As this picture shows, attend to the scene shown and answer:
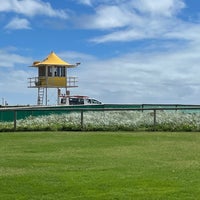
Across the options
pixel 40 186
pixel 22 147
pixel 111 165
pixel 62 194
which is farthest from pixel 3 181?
pixel 22 147

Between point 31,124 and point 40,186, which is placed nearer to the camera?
point 40,186

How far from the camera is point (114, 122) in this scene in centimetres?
2147

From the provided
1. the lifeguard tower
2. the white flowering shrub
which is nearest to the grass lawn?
the white flowering shrub

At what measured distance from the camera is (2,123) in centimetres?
2214

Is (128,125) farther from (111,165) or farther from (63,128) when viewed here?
(111,165)

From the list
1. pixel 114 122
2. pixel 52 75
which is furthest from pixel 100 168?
pixel 52 75

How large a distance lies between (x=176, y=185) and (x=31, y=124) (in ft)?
44.0

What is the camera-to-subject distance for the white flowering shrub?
2094 centimetres

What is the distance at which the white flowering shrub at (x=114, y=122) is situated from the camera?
2094 cm

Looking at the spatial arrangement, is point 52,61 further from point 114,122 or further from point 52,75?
point 114,122

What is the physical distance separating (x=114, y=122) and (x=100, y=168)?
34.7 feet

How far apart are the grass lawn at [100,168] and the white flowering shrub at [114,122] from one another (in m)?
3.27

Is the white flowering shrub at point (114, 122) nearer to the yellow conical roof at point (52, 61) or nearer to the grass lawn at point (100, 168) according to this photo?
the grass lawn at point (100, 168)

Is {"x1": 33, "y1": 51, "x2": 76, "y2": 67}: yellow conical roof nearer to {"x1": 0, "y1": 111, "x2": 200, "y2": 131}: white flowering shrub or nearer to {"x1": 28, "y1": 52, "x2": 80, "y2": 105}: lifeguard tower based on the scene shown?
{"x1": 28, "y1": 52, "x2": 80, "y2": 105}: lifeguard tower
